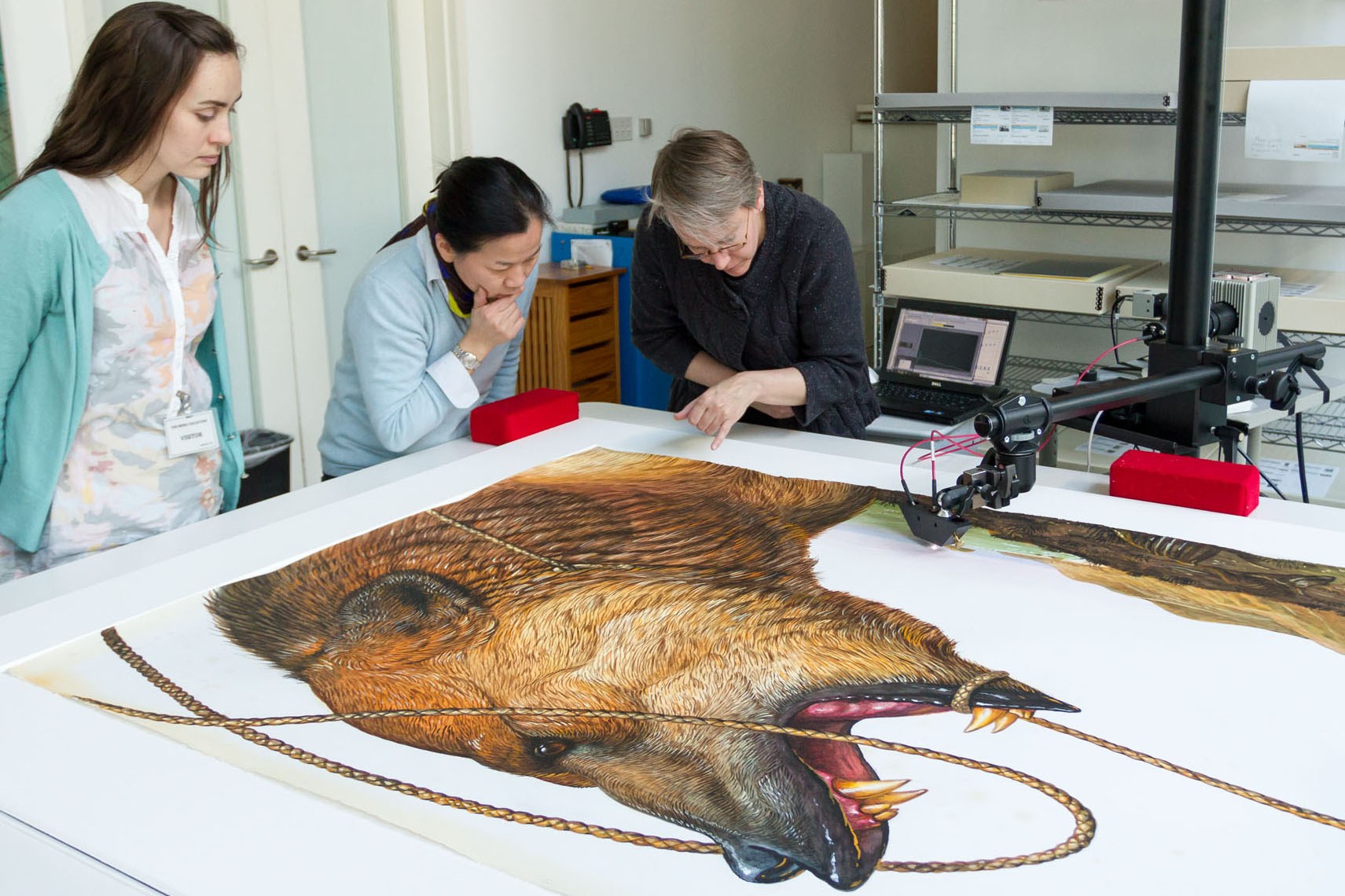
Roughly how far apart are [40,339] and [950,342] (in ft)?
6.68

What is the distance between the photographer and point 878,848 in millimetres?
859

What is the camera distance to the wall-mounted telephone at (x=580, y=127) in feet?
14.3

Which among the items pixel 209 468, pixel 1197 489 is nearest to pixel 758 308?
pixel 1197 489

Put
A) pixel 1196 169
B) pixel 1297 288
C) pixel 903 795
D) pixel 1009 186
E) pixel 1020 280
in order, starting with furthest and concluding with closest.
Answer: pixel 1009 186
pixel 1020 280
pixel 1297 288
pixel 1196 169
pixel 903 795

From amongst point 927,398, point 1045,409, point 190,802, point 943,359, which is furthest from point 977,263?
point 190,802

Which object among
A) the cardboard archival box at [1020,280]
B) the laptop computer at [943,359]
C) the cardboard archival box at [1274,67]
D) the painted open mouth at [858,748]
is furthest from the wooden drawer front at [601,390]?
the painted open mouth at [858,748]

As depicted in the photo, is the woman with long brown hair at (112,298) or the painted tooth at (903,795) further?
the woman with long brown hair at (112,298)

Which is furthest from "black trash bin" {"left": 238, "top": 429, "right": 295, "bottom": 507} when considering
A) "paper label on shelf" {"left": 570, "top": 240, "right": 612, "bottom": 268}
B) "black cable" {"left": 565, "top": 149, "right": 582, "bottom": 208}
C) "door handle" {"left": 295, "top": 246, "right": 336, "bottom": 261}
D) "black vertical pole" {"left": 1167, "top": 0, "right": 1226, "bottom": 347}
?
"black vertical pole" {"left": 1167, "top": 0, "right": 1226, "bottom": 347}

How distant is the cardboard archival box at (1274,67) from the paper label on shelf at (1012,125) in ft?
1.39

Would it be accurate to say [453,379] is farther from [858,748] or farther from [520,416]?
[858,748]

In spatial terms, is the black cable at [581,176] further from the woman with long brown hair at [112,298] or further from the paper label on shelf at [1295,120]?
the woman with long brown hair at [112,298]

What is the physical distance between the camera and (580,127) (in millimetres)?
4375

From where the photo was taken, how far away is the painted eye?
3.26 ft

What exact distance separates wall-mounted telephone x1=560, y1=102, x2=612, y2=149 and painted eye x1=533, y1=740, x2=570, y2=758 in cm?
363
